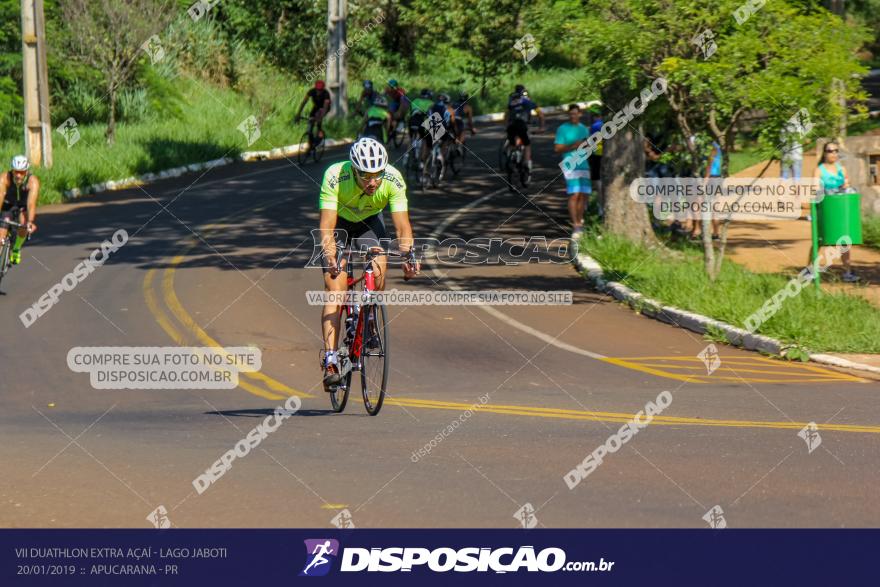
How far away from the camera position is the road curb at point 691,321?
13.8 metres

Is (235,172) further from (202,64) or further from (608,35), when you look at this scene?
(608,35)

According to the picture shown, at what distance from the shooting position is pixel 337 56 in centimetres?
4119

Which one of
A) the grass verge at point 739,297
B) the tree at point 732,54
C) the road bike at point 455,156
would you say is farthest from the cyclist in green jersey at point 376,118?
the tree at point 732,54

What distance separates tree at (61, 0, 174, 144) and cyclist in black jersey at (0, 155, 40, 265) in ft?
51.8

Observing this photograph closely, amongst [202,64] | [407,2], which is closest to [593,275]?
[202,64]

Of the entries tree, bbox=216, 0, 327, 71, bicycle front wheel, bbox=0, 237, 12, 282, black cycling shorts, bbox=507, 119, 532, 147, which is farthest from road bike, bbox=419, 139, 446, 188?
tree, bbox=216, 0, 327, 71

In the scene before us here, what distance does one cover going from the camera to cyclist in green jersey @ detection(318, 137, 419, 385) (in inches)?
385

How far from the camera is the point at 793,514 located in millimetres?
7367

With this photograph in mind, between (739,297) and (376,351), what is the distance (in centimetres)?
698

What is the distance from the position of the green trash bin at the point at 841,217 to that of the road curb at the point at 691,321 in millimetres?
2132

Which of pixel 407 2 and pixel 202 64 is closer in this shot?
pixel 202 64

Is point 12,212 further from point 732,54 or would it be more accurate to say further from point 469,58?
point 469,58

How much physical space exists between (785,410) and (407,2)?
46.7 meters

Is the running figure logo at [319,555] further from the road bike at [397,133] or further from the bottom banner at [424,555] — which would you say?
the road bike at [397,133]
